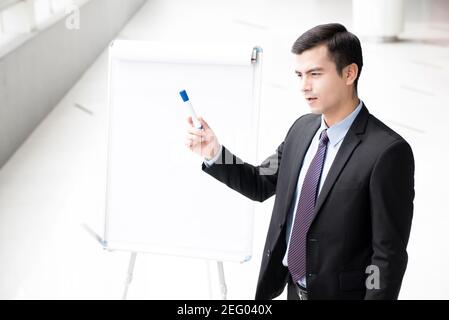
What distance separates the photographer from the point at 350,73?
2.11 metres

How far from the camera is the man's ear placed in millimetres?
2102

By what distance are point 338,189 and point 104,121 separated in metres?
4.41

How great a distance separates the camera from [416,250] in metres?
4.38

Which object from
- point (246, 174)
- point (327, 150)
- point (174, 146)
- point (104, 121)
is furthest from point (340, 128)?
point (104, 121)

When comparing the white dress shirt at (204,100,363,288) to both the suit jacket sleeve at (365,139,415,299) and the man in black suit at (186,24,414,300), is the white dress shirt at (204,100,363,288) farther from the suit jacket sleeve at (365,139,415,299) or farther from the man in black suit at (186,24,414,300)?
the suit jacket sleeve at (365,139,415,299)

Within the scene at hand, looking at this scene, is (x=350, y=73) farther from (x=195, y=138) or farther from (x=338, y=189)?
(x=195, y=138)

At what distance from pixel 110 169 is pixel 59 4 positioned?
430 cm

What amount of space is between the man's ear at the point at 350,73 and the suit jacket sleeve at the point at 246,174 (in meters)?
0.44

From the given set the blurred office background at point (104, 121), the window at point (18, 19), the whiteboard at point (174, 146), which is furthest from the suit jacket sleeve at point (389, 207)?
the window at point (18, 19)

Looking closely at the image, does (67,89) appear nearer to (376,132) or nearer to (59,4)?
(59,4)

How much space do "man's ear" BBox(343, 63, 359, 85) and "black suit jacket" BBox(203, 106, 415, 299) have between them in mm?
112

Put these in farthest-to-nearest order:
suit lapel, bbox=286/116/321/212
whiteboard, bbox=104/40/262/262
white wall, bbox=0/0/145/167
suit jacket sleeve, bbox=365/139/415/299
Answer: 1. white wall, bbox=0/0/145/167
2. whiteboard, bbox=104/40/262/262
3. suit lapel, bbox=286/116/321/212
4. suit jacket sleeve, bbox=365/139/415/299

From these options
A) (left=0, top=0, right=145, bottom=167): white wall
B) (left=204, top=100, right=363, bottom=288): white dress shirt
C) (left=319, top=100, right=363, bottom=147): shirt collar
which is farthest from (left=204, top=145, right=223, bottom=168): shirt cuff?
(left=0, top=0, right=145, bottom=167): white wall
